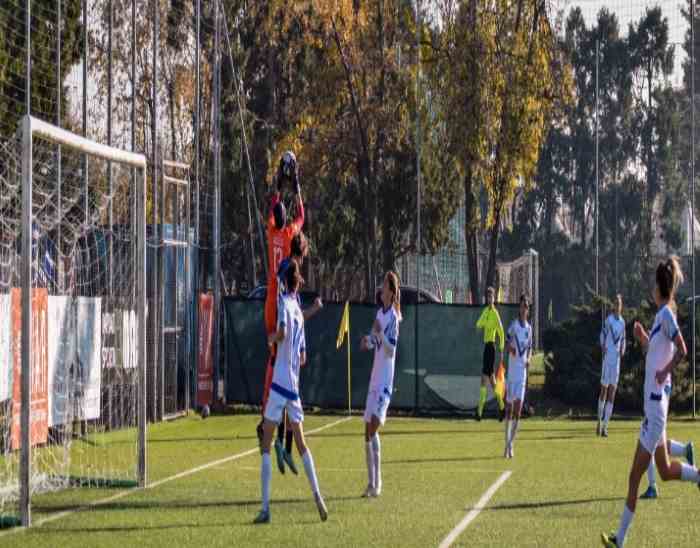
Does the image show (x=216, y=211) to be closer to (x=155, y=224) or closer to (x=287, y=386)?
(x=155, y=224)

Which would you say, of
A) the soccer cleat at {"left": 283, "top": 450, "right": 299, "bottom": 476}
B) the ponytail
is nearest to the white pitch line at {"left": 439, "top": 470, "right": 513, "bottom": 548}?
the soccer cleat at {"left": 283, "top": 450, "right": 299, "bottom": 476}

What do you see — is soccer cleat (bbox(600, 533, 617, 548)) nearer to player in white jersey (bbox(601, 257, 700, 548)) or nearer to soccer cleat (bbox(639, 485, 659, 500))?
player in white jersey (bbox(601, 257, 700, 548))

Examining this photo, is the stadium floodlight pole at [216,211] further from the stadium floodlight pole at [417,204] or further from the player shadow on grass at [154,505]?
the player shadow on grass at [154,505]

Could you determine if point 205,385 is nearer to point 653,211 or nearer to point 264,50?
point 264,50

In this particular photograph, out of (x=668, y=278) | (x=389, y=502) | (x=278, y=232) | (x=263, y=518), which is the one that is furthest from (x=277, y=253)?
(x=668, y=278)

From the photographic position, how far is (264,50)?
44.3 m

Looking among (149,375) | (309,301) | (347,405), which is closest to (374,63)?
(309,301)

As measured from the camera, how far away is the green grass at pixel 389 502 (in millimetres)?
12094

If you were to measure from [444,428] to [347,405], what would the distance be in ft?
11.1

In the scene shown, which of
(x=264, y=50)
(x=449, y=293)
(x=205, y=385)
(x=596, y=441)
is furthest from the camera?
(x=449, y=293)

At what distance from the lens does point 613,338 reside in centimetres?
2523

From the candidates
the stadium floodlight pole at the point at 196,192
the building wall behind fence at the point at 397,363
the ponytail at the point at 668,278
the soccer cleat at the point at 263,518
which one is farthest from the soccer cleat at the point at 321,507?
the building wall behind fence at the point at 397,363

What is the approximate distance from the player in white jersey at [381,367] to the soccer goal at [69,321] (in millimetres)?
2592

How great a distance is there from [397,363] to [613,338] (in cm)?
566
